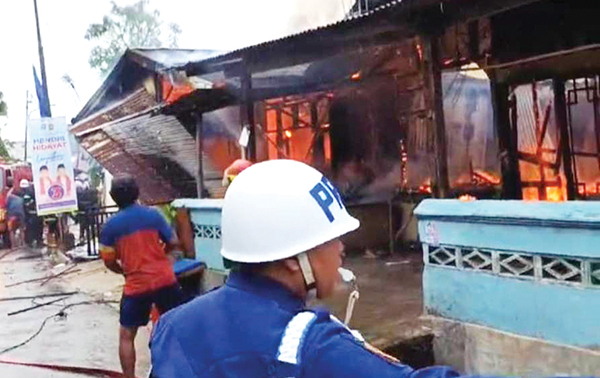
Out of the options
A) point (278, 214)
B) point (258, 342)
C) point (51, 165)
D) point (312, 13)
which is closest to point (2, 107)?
point (312, 13)

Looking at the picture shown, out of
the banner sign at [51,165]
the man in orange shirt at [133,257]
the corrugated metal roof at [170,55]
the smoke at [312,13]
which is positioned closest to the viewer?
the man in orange shirt at [133,257]

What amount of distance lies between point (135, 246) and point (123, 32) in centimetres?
3299

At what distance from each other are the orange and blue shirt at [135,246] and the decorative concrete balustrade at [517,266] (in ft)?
6.92

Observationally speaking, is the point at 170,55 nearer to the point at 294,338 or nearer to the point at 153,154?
the point at 153,154

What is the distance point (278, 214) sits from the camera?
1773 millimetres

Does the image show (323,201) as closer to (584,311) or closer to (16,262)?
(584,311)

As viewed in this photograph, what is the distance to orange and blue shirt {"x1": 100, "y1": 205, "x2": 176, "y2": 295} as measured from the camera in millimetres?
5754

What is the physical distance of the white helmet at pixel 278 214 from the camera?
5.79 feet

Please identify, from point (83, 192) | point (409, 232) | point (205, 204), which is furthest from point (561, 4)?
point (83, 192)

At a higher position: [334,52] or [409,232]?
[334,52]

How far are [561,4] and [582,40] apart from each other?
54 centimetres

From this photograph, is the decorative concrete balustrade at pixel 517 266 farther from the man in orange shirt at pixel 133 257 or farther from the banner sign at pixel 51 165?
the banner sign at pixel 51 165

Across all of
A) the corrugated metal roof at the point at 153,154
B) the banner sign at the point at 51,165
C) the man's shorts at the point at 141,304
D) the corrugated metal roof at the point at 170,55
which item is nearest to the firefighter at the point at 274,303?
the man's shorts at the point at 141,304

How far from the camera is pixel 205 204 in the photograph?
849 cm
